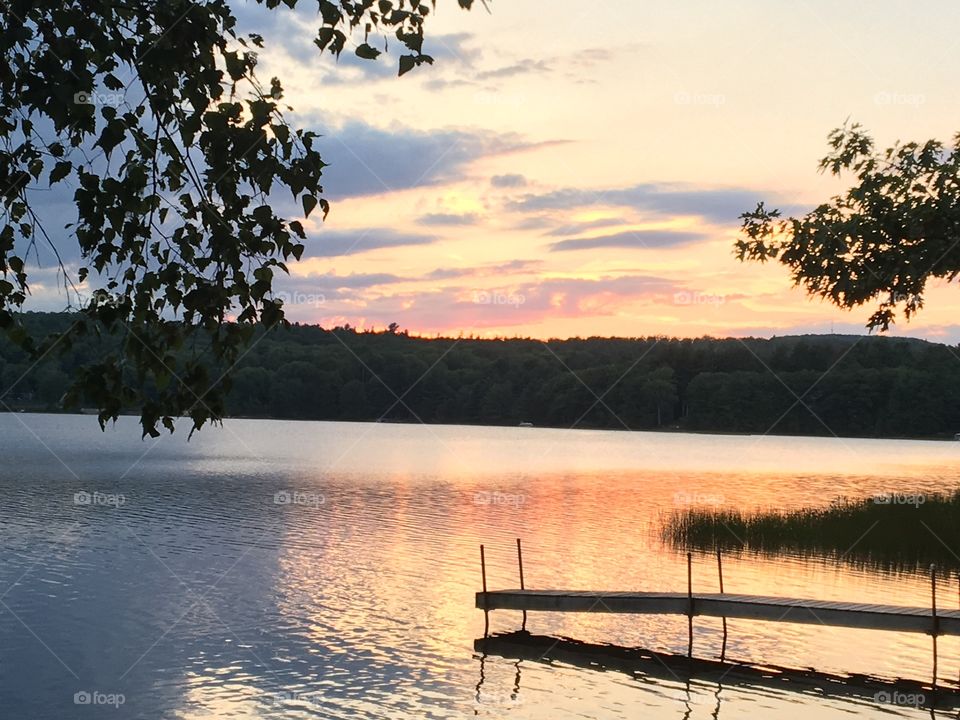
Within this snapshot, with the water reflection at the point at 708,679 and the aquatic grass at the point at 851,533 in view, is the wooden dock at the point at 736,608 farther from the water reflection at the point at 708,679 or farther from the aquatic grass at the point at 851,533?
the aquatic grass at the point at 851,533

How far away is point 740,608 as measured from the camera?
997 inches

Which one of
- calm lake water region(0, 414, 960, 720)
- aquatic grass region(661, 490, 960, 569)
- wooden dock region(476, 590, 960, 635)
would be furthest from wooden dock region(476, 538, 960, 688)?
aquatic grass region(661, 490, 960, 569)

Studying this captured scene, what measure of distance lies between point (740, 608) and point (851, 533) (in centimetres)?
1933

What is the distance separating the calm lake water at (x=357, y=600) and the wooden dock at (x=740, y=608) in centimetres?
89

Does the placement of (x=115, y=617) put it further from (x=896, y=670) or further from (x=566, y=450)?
(x=566, y=450)

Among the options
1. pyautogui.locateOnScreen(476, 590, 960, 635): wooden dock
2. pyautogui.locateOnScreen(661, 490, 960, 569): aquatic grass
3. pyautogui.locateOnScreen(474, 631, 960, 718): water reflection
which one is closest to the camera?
pyautogui.locateOnScreen(474, 631, 960, 718): water reflection

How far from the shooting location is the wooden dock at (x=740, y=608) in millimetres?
23609

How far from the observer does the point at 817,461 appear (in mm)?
126438

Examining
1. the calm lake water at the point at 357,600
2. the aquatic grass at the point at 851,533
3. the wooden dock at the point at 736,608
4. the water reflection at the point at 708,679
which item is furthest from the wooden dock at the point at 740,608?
the aquatic grass at the point at 851,533

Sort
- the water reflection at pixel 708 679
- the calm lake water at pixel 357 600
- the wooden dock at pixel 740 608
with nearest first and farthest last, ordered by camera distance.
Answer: the calm lake water at pixel 357 600
the water reflection at pixel 708 679
the wooden dock at pixel 740 608

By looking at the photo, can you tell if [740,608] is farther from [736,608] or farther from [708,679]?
[708,679]

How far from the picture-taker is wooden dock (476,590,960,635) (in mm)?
23609

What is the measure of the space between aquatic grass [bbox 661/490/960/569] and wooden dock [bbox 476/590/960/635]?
12992 millimetres

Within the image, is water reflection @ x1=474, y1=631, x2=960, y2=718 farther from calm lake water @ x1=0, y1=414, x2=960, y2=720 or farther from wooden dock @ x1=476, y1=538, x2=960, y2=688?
wooden dock @ x1=476, y1=538, x2=960, y2=688
